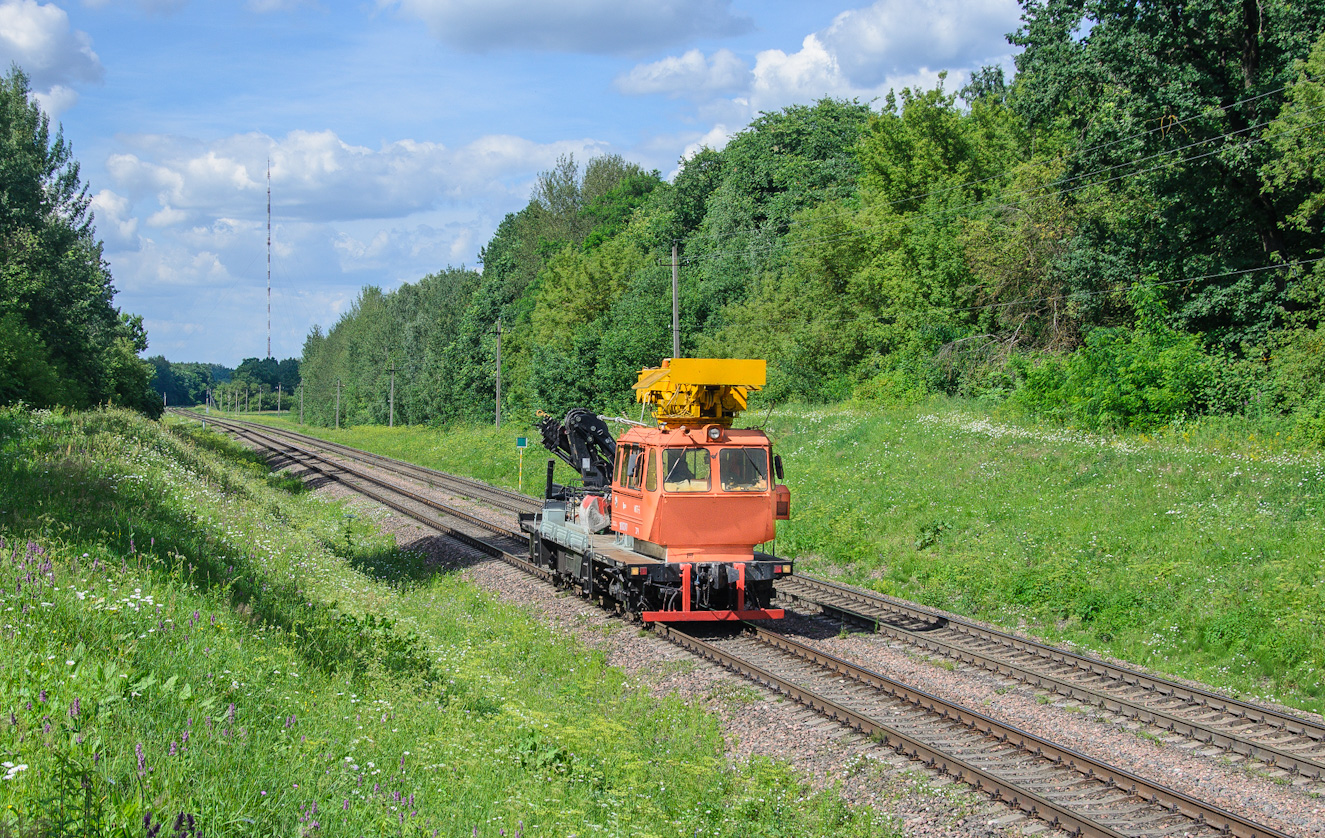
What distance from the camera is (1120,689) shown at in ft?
35.7

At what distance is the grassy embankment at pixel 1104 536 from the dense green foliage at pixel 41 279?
2786cm

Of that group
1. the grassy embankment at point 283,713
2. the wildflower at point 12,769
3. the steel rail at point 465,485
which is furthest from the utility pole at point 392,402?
the wildflower at point 12,769

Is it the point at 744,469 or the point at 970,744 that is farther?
the point at 744,469

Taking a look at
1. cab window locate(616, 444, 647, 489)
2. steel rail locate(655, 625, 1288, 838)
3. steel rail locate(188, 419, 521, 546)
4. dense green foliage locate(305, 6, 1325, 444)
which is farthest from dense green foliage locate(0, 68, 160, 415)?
steel rail locate(655, 625, 1288, 838)

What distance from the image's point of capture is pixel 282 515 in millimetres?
23844

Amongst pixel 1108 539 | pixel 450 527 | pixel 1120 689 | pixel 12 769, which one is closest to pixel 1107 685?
pixel 1120 689

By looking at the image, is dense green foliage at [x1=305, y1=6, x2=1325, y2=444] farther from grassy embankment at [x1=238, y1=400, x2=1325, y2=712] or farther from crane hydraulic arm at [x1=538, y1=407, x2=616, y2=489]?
crane hydraulic arm at [x1=538, y1=407, x2=616, y2=489]

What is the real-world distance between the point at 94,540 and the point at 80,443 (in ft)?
29.7

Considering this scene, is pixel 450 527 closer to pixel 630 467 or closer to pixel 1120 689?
pixel 630 467

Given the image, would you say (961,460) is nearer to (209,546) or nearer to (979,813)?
(979,813)

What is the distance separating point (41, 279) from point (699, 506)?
3571 cm

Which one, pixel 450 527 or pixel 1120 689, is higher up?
pixel 1120 689

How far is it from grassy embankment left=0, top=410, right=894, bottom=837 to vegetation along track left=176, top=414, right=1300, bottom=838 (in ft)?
4.51

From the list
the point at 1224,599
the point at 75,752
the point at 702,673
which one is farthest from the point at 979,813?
the point at 1224,599
